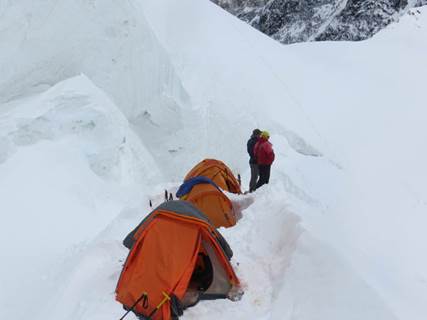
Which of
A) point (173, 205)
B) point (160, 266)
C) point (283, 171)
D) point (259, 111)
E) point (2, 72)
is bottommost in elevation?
point (283, 171)

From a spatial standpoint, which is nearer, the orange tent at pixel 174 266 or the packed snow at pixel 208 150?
the orange tent at pixel 174 266

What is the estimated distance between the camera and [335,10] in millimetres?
35781

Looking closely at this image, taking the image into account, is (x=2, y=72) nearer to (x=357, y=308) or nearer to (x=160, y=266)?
(x=160, y=266)

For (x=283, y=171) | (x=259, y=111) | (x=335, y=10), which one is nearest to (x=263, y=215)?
(x=283, y=171)

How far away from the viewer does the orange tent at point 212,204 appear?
732 centimetres

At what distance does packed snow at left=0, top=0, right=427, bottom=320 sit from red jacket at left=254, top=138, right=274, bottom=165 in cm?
68

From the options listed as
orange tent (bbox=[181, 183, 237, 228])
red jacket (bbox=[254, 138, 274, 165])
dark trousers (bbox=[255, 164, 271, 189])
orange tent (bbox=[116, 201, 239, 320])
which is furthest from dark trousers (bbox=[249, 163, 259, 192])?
orange tent (bbox=[116, 201, 239, 320])

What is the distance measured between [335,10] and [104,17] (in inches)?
1093

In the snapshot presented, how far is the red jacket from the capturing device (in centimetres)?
944

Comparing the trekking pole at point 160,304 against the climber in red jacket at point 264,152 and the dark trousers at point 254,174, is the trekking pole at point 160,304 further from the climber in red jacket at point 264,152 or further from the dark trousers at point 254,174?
the dark trousers at point 254,174

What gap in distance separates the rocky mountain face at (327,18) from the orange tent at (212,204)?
2809 centimetres

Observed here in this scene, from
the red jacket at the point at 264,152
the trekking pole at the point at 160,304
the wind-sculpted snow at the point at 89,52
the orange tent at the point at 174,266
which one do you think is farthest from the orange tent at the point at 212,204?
the wind-sculpted snow at the point at 89,52

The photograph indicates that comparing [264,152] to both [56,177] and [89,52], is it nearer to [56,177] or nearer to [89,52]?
[56,177]

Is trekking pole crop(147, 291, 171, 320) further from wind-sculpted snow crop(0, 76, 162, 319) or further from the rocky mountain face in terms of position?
the rocky mountain face
